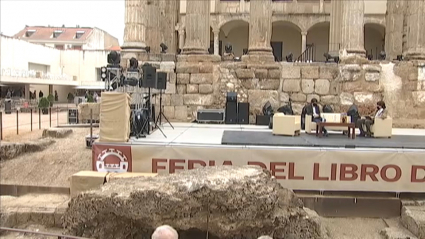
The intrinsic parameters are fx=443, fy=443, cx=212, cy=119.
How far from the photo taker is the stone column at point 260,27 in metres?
15.4

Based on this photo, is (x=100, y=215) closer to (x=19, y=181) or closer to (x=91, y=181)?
(x=91, y=181)

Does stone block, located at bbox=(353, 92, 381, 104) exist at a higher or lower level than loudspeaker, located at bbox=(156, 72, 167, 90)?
lower

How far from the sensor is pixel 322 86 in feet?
49.7

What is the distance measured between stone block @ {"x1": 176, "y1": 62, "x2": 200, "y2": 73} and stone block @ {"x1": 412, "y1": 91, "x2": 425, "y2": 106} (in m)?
7.33

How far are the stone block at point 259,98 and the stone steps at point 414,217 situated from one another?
23.1 feet

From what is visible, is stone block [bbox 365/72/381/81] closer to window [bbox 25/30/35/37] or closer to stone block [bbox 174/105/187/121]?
stone block [bbox 174/105/187/121]

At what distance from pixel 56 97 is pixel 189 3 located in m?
29.4

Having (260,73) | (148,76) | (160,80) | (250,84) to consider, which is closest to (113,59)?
(148,76)

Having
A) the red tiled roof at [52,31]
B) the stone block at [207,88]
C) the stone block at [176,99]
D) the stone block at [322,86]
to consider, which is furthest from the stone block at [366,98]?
the red tiled roof at [52,31]

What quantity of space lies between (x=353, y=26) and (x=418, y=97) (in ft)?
10.5

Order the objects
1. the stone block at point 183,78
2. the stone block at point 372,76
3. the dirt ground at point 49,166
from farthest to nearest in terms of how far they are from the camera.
A: 1. the stone block at point 183,78
2. the stone block at point 372,76
3. the dirt ground at point 49,166

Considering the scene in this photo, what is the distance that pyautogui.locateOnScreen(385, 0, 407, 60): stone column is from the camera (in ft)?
59.2

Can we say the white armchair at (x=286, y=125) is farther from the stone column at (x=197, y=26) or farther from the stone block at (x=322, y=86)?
the stone column at (x=197, y=26)

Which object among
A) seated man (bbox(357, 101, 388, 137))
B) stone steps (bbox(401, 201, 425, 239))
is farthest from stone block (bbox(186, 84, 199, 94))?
stone steps (bbox(401, 201, 425, 239))
